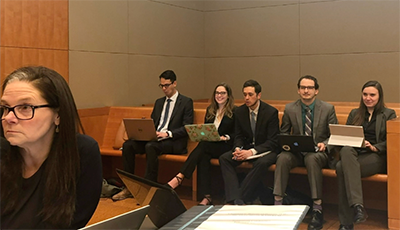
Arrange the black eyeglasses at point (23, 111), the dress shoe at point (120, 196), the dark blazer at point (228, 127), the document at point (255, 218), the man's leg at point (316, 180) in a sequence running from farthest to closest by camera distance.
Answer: the dress shoe at point (120, 196), the dark blazer at point (228, 127), the man's leg at point (316, 180), the black eyeglasses at point (23, 111), the document at point (255, 218)

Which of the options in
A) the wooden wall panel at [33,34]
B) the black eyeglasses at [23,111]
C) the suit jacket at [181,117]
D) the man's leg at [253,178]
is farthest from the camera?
the suit jacket at [181,117]

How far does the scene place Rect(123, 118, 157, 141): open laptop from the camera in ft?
18.5

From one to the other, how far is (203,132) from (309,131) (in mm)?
1143

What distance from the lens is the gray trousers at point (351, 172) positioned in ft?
14.6

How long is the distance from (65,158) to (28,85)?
27 cm

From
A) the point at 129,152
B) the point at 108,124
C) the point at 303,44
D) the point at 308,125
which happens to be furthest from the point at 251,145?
the point at 303,44

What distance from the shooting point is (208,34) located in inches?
357

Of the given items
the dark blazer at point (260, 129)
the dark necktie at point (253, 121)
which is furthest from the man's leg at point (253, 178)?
the dark necktie at point (253, 121)

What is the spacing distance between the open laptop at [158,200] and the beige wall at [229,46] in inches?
213

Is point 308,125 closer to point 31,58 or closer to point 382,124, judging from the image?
point 382,124

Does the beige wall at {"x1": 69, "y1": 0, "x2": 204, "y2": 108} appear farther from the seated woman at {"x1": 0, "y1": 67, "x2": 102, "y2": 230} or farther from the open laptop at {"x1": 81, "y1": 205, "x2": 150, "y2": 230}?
the open laptop at {"x1": 81, "y1": 205, "x2": 150, "y2": 230}

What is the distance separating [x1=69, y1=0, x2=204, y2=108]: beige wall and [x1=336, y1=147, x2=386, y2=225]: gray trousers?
12.1ft

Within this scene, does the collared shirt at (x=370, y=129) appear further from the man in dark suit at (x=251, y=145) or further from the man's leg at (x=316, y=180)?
the man in dark suit at (x=251, y=145)

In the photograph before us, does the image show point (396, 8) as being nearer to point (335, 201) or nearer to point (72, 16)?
point (335, 201)
